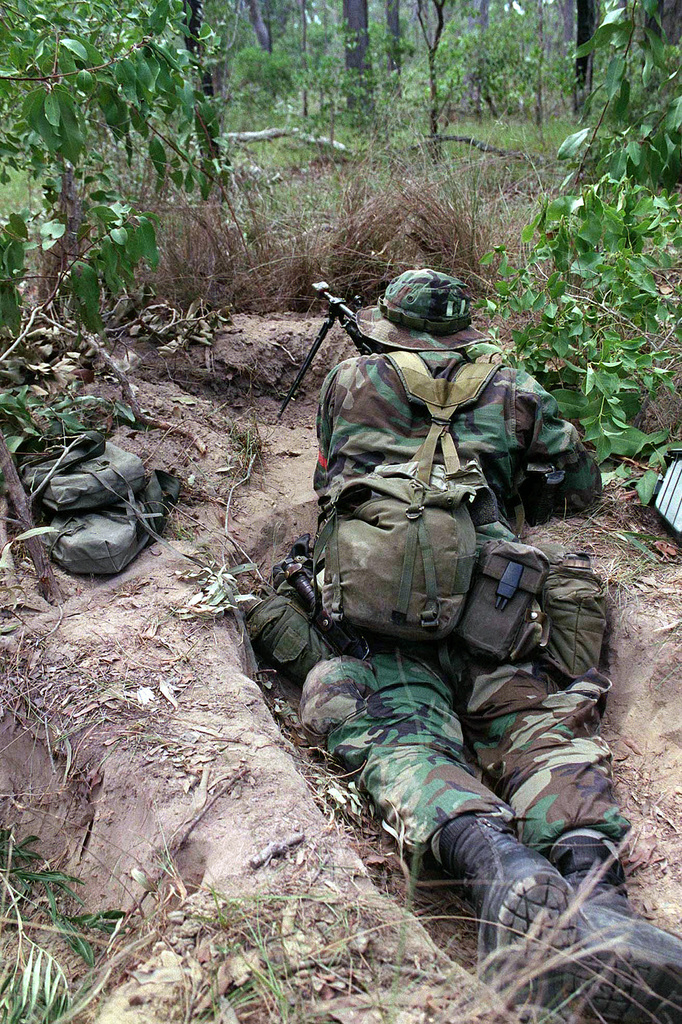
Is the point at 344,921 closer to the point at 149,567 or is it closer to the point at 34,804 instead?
the point at 34,804

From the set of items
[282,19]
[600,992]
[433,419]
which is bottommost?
[600,992]

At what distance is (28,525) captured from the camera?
2850 mm

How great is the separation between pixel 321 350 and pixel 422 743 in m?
2.67

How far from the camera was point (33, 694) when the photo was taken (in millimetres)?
2479

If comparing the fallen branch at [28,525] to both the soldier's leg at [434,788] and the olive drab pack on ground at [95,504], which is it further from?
the soldier's leg at [434,788]

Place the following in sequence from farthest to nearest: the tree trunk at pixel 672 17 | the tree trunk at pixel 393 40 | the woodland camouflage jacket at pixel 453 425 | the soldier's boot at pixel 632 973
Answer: the tree trunk at pixel 393 40 → the tree trunk at pixel 672 17 → the woodland camouflage jacket at pixel 453 425 → the soldier's boot at pixel 632 973

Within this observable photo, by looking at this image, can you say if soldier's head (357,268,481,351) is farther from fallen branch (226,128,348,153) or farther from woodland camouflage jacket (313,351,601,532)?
fallen branch (226,128,348,153)

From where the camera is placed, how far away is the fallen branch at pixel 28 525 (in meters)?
2.81

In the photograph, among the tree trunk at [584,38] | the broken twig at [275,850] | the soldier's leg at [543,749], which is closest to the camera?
the broken twig at [275,850]

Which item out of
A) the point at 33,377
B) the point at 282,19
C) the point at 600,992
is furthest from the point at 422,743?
the point at 282,19

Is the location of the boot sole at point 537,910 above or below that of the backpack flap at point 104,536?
below

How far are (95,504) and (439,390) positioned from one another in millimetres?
1470

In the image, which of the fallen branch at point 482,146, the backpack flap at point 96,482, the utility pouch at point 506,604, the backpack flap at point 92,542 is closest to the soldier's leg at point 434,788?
the utility pouch at point 506,604

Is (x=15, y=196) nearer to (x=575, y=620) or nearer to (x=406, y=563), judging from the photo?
(x=406, y=563)
